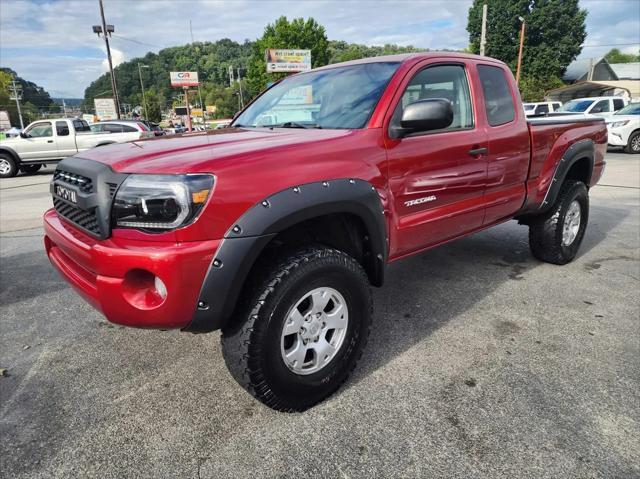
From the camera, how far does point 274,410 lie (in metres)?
2.23

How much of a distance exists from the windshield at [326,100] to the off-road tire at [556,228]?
2.23 meters

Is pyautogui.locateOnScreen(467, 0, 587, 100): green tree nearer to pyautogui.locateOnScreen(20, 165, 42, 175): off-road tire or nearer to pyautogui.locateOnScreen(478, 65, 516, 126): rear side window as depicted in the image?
pyautogui.locateOnScreen(20, 165, 42, 175): off-road tire

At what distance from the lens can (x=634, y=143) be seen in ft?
45.9

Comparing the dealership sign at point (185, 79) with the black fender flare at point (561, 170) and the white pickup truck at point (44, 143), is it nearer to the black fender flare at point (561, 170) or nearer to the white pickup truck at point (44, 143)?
the white pickup truck at point (44, 143)

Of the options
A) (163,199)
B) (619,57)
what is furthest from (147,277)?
(619,57)

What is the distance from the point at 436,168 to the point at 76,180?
6.41ft

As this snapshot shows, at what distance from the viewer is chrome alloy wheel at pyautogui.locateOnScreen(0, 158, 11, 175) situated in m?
13.4

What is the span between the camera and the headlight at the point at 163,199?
180cm

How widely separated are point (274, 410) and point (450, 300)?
1.82m

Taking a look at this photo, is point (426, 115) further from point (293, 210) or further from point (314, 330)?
point (314, 330)

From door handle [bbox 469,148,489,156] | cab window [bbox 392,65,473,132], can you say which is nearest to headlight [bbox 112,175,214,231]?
cab window [bbox 392,65,473,132]

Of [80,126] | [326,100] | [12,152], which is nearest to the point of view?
[326,100]

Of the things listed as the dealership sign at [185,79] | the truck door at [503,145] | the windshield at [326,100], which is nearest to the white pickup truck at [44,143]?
the windshield at [326,100]

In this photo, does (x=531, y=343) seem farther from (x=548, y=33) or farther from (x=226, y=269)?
(x=548, y=33)
